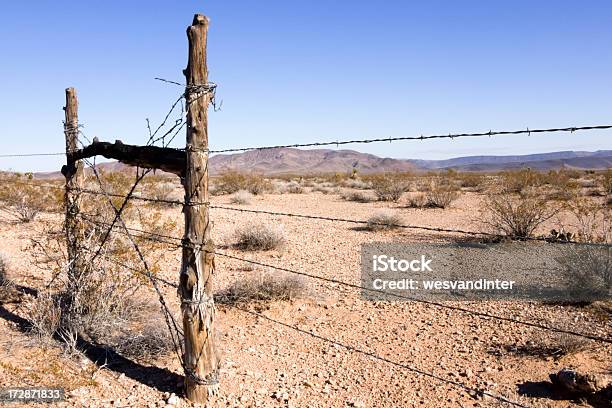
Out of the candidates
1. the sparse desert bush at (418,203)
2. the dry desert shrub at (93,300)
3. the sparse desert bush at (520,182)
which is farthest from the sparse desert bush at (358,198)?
the dry desert shrub at (93,300)

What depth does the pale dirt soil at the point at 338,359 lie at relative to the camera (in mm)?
A: 4250

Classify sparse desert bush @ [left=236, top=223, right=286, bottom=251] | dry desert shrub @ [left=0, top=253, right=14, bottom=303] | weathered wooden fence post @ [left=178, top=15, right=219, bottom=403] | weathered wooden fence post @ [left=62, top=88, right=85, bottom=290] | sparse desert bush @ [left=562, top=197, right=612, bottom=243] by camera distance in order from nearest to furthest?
weathered wooden fence post @ [left=178, top=15, right=219, bottom=403] → weathered wooden fence post @ [left=62, top=88, right=85, bottom=290] → dry desert shrub @ [left=0, top=253, right=14, bottom=303] → sparse desert bush @ [left=562, top=197, right=612, bottom=243] → sparse desert bush @ [left=236, top=223, right=286, bottom=251]

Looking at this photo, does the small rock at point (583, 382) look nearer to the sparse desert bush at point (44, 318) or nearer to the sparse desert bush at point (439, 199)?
the sparse desert bush at point (44, 318)

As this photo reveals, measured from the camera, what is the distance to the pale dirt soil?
4250mm

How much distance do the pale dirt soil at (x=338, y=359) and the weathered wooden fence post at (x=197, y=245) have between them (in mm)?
315

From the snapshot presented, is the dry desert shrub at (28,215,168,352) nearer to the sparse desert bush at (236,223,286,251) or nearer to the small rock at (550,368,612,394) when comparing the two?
the small rock at (550,368,612,394)

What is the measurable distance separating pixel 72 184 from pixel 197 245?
2.66m

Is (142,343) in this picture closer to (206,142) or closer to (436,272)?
(206,142)

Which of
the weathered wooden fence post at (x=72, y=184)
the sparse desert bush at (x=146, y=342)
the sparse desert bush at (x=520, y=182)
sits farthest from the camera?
the sparse desert bush at (x=520, y=182)

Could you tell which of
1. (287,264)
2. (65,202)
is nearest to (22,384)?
(65,202)

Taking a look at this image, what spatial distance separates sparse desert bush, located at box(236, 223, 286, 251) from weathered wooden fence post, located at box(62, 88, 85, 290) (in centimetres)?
483

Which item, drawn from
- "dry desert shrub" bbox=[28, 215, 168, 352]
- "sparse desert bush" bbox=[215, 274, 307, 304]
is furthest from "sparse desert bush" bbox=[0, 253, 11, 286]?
"sparse desert bush" bbox=[215, 274, 307, 304]

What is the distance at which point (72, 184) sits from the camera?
5.68 meters

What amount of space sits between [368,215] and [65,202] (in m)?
11.8
